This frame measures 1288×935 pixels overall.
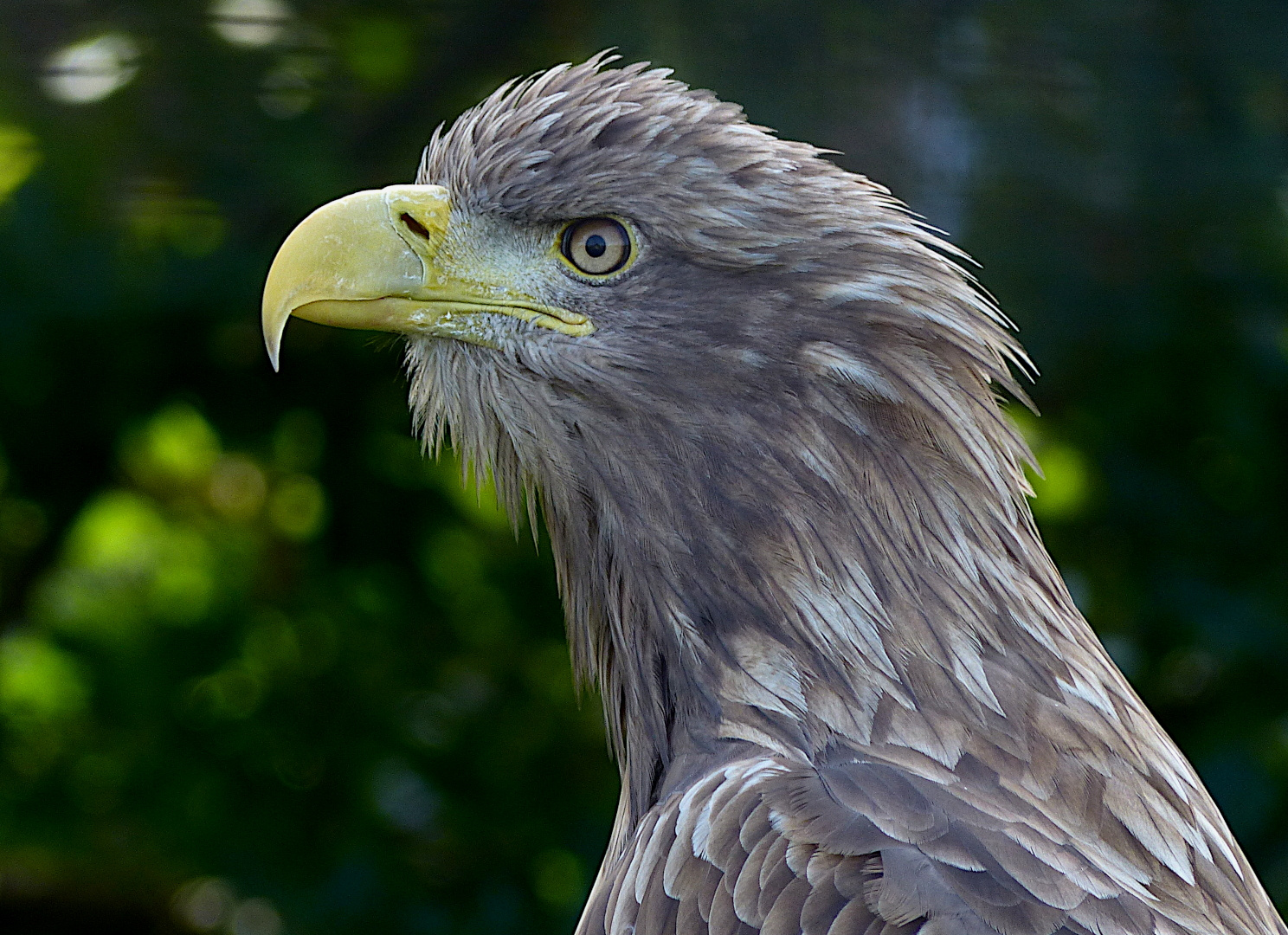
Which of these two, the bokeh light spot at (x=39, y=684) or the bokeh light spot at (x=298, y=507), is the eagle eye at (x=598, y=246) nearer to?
the bokeh light spot at (x=298, y=507)

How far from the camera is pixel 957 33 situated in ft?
11.1

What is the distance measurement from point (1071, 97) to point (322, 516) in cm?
213

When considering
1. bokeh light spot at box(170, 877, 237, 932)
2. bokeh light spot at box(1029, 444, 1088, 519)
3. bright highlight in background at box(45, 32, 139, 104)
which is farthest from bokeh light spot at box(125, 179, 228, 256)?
bokeh light spot at box(1029, 444, 1088, 519)

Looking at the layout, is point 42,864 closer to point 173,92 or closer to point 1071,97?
point 173,92

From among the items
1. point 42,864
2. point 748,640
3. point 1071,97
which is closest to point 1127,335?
point 1071,97

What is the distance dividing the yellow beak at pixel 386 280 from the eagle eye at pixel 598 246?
7cm

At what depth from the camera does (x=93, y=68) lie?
11.1ft

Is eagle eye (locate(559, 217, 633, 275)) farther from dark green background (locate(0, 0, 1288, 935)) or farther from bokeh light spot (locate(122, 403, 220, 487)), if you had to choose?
bokeh light spot (locate(122, 403, 220, 487))

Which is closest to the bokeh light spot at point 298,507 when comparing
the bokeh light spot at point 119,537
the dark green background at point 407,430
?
the dark green background at point 407,430

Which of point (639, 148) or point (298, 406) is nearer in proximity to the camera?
point (639, 148)

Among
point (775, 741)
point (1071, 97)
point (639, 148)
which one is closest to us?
point (775, 741)

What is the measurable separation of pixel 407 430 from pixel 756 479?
2.11m

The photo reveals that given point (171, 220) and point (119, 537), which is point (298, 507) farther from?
point (171, 220)

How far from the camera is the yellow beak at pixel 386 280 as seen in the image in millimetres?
2037
